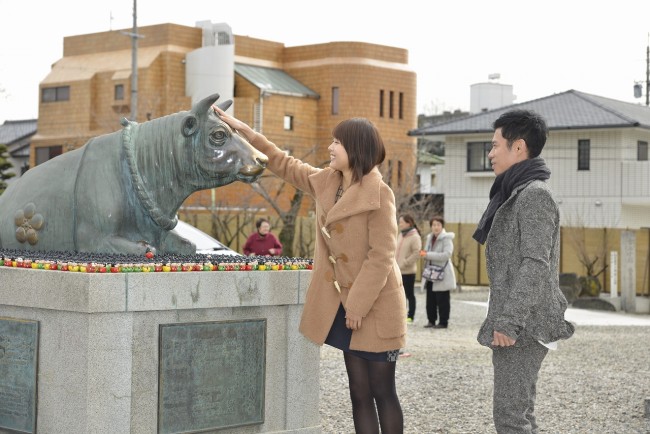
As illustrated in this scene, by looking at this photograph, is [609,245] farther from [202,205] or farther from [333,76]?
[333,76]

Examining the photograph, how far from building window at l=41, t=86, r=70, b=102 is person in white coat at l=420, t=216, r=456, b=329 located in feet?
110

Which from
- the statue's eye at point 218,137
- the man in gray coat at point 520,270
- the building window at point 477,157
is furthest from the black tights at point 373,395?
the building window at point 477,157

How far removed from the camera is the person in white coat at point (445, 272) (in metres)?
14.5

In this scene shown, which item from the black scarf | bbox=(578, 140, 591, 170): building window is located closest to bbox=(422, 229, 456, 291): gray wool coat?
the black scarf

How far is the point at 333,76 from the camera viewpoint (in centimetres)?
4616

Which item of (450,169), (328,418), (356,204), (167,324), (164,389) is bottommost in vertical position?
(328,418)

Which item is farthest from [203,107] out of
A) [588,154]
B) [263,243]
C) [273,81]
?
[273,81]

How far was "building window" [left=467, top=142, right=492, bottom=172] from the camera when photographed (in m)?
34.0

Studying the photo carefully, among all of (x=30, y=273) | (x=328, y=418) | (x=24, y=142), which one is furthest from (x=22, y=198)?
(x=24, y=142)

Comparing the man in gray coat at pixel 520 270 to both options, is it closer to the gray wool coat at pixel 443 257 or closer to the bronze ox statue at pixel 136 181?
the bronze ox statue at pixel 136 181

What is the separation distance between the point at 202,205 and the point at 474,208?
949 cm

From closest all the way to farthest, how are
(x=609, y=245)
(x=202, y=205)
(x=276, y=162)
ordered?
(x=276, y=162)
(x=609, y=245)
(x=202, y=205)

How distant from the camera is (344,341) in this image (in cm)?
533

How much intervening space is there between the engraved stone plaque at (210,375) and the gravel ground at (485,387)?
5.10 feet
